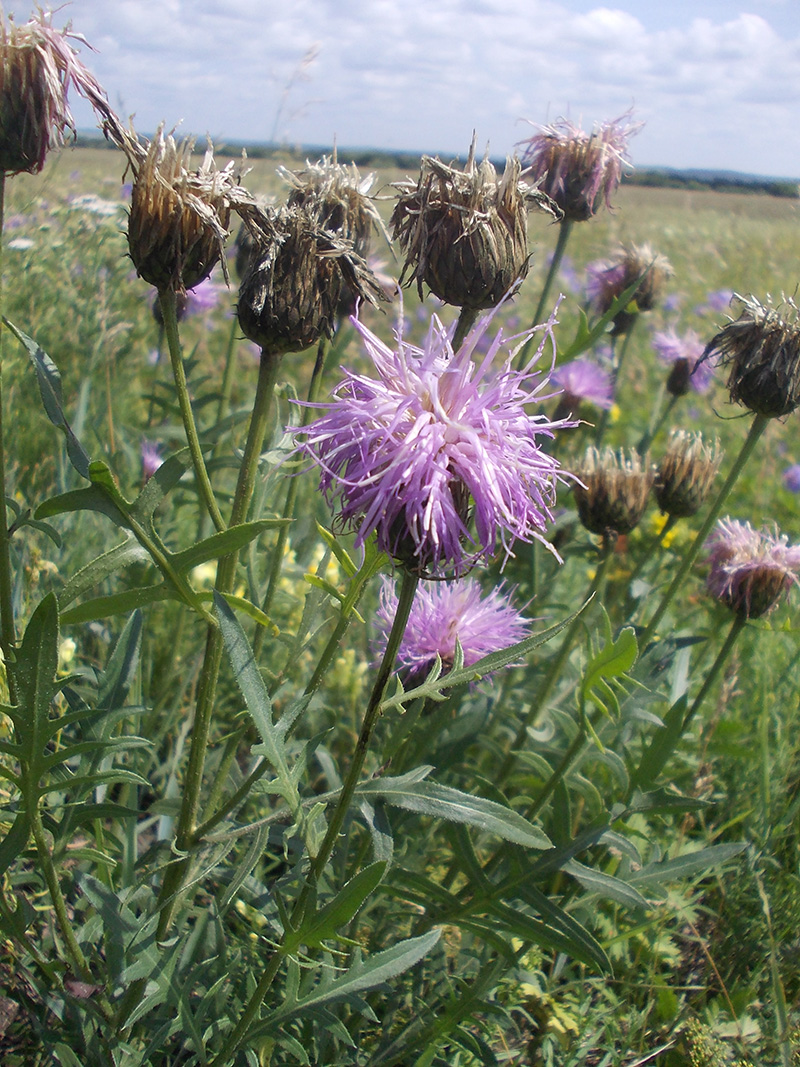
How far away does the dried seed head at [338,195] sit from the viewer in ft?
5.61

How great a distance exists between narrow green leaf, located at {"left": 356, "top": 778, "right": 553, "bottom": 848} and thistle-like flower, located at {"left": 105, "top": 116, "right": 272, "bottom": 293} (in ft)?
3.00

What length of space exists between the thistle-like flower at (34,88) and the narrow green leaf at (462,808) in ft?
3.90

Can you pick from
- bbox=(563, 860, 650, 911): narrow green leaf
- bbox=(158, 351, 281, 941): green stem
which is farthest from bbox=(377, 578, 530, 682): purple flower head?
bbox=(158, 351, 281, 941): green stem

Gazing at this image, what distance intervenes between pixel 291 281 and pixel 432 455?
1.75ft

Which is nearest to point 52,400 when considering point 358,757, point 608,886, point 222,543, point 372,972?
point 222,543

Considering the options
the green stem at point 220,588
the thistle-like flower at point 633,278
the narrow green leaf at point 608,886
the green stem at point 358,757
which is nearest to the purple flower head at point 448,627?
the narrow green leaf at point 608,886

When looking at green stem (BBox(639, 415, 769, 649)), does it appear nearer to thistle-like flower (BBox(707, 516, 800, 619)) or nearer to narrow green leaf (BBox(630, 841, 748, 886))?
thistle-like flower (BBox(707, 516, 800, 619))

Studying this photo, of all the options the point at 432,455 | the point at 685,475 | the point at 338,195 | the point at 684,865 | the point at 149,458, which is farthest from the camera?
the point at 149,458

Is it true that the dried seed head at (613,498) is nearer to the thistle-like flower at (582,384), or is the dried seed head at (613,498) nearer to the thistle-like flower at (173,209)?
the thistle-like flower at (582,384)

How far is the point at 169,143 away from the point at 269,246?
0.73 feet

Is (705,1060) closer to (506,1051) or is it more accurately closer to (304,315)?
Answer: (506,1051)

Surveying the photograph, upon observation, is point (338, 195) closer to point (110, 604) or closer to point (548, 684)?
point (110, 604)

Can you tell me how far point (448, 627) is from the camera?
2186mm

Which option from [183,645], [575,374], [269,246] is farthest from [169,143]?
[575,374]
